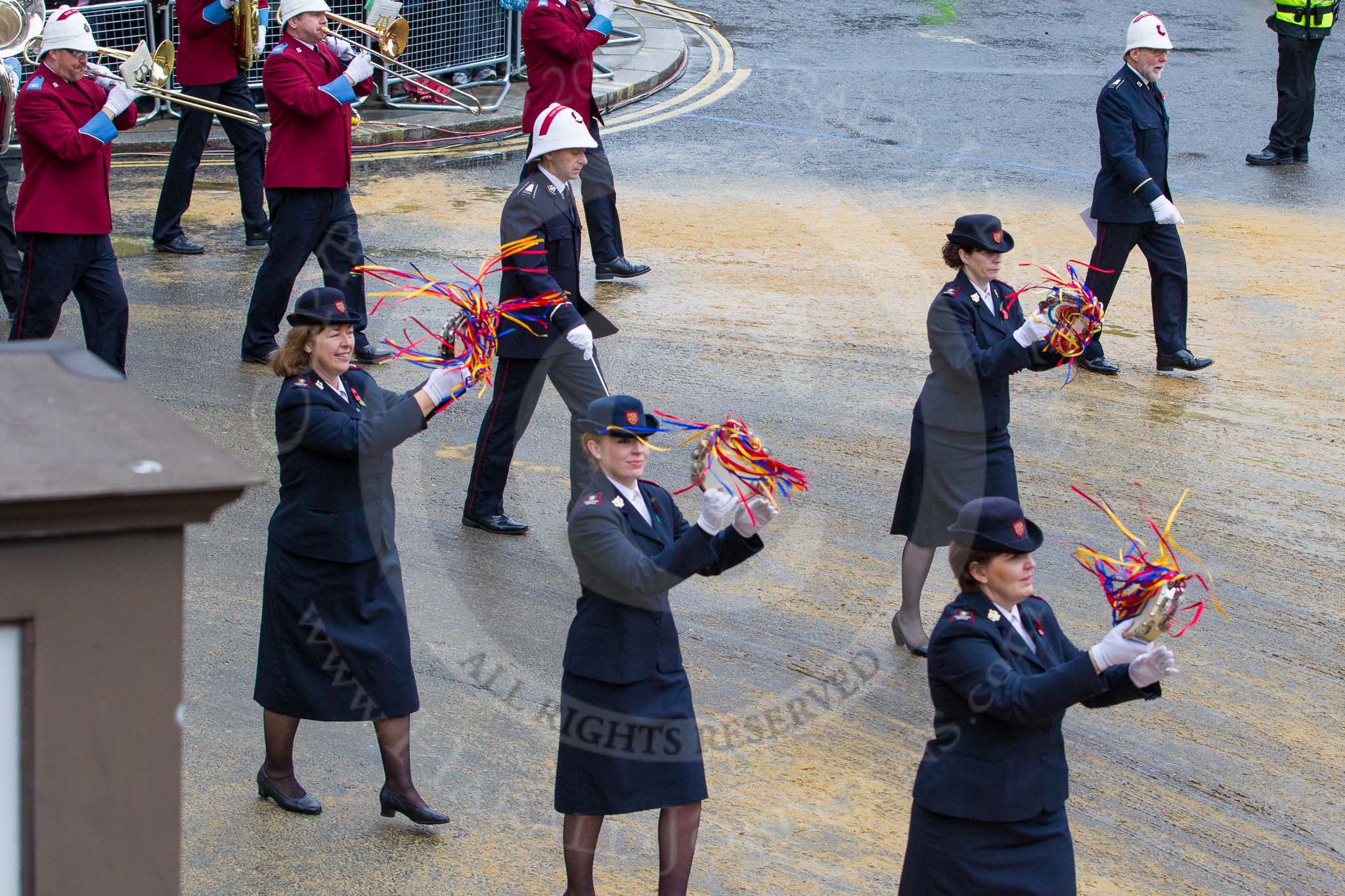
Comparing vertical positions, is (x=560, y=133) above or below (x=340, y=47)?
Result: below

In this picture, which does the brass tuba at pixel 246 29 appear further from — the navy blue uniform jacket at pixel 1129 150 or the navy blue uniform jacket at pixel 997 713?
the navy blue uniform jacket at pixel 997 713

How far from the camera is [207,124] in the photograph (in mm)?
10648

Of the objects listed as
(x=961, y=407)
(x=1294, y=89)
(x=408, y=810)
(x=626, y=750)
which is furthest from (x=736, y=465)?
(x=1294, y=89)

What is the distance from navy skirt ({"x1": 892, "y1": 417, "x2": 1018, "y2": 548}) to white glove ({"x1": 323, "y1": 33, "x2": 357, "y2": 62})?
15.2 feet

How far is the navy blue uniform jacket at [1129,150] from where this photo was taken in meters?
9.32

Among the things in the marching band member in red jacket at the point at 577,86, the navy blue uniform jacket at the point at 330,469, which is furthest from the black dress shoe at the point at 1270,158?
the navy blue uniform jacket at the point at 330,469

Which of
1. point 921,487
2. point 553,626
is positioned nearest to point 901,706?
point 921,487

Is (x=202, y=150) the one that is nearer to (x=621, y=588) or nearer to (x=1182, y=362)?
(x=1182, y=362)

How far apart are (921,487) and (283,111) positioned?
455 centimetres

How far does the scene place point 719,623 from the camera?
6562mm

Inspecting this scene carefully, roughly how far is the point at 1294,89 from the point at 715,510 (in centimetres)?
1158

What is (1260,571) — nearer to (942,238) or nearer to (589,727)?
(589,727)

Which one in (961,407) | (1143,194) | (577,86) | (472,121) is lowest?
Answer: (961,407)

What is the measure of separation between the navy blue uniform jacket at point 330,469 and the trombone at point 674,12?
1418cm
